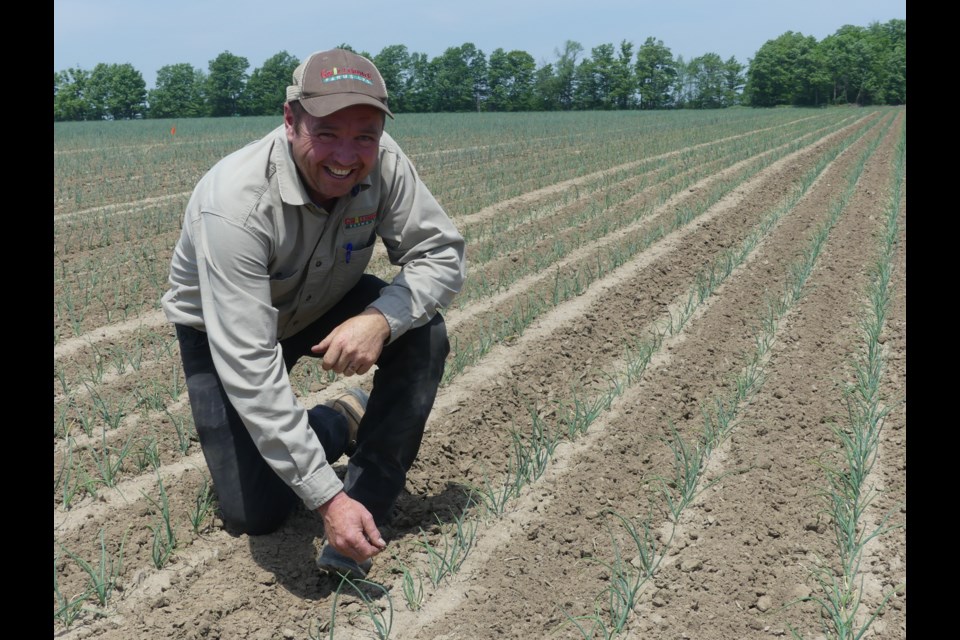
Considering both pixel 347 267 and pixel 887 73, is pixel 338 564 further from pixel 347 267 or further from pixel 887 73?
pixel 887 73

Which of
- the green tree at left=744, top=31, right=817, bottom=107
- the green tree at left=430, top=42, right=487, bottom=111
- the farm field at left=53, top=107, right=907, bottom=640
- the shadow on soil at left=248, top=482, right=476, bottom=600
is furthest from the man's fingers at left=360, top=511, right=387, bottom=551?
the green tree at left=744, top=31, right=817, bottom=107

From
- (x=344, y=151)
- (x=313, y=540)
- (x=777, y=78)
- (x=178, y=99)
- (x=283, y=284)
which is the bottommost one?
(x=313, y=540)

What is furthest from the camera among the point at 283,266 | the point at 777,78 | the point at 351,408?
the point at 777,78

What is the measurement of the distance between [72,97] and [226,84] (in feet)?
37.9

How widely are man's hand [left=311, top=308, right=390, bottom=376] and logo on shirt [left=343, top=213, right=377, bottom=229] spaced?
30 centimetres

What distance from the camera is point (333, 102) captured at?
6.85ft

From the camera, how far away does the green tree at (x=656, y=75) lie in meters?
76.4

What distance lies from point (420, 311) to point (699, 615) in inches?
47.3

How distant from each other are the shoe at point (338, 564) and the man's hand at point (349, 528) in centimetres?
26

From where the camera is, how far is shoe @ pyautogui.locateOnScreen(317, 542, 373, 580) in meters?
2.29

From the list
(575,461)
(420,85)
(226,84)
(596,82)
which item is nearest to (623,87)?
(596,82)

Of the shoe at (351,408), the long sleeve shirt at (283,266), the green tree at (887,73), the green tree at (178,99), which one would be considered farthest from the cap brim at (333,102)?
the green tree at (887,73)

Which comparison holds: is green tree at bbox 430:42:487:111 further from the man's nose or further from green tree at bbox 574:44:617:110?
the man's nose

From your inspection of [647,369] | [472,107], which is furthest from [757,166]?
[472,107]
